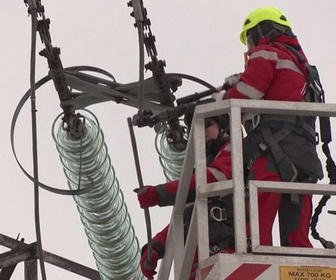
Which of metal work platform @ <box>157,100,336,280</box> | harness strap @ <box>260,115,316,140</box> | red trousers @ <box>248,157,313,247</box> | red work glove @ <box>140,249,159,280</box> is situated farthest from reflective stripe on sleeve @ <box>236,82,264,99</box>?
red work glove @ <box>140,249,159,280</box>

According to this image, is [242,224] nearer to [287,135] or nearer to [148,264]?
[287,135]

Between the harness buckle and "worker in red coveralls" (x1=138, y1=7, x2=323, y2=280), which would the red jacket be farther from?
the harness buckle

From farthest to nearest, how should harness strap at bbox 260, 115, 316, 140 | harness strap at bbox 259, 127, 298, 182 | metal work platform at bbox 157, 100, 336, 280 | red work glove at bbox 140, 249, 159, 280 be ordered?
1. red work glove at bbox 140, 249, 159, 280
2. harness strap at bbox 260, 115, 316, 140
3. harness strap at bbox 259, 127, 298, 182
4. metal work platform at bbox 157, 100, 336, 280

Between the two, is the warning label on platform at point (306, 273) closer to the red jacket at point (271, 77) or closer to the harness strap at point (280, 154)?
the harness strap at point (280, 154)

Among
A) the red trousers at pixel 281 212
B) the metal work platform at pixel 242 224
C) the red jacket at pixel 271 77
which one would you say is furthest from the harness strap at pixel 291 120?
the metal work platform at pixel 242 224

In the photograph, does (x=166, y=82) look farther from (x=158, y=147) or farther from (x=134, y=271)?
(x=134, y=271)

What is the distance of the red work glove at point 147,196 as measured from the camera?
11195mm

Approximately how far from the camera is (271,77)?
35.5 feet

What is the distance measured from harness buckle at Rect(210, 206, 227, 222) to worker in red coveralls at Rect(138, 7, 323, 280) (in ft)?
0.77

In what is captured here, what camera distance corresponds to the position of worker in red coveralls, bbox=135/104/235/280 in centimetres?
1068

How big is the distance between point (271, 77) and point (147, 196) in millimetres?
1223

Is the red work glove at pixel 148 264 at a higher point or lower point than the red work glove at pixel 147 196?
lower

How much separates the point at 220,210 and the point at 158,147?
2779mm

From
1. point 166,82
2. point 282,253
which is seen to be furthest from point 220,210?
point 166,82
